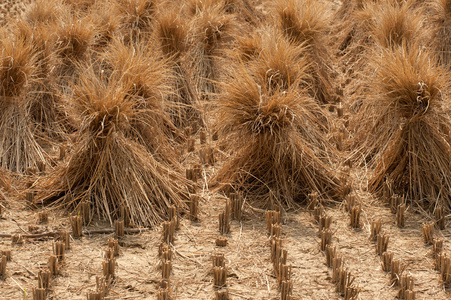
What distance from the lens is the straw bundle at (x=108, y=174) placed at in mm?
3986

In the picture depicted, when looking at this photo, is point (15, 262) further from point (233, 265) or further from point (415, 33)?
point (415, 33)

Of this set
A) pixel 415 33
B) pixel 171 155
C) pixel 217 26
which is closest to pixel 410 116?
pixel 171 155

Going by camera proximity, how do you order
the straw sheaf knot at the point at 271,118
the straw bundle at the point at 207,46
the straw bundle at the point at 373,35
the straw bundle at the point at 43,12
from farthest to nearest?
the straw bundle at the point at 43,12
the straw bundle at the point at 207,46
the straw bundle at the point at 373,35
the straw sheaf knot at the point at 271,118

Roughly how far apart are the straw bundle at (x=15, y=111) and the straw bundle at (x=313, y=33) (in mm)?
2638

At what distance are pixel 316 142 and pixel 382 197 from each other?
0.68 metres

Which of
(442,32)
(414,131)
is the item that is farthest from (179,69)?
(442,32)

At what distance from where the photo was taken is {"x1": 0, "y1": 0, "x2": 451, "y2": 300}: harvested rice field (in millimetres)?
3334

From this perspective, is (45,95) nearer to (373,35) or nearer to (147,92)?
(147,92)

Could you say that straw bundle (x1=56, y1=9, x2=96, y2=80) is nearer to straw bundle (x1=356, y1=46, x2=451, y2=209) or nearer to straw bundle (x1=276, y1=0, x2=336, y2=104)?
straw bundle (x1=276, y1=0, x2=336, y2=104)

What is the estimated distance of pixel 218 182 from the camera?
4.49m

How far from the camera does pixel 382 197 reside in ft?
14.4

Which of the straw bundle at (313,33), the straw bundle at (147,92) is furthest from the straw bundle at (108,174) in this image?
the straw bundle at (313,33)

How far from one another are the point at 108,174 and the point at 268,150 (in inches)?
43.8

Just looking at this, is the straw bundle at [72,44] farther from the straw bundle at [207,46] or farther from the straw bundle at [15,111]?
the straw bundle at [207,46]
